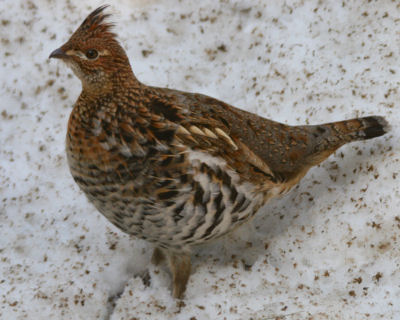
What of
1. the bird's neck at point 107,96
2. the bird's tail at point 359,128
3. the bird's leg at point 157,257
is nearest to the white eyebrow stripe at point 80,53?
the bird's neck at point 107,96

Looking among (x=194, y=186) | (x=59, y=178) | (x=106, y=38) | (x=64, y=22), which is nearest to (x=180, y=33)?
(x=64, y=22)

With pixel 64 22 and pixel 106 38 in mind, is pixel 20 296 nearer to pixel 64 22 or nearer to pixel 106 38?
pixel 106 38

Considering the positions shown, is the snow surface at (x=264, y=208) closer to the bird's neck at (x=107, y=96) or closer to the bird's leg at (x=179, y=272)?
the bird's leg at (x=179, y=272)

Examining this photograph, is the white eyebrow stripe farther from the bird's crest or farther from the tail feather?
the tail feather

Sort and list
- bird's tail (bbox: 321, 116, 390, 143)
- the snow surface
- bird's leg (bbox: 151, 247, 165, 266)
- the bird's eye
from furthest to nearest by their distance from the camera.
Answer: bird's leg (bbox: 151, 247, 165, 266)
bird's tail (bbox: 321, 116, 390, 143)
the snow surface
the bird's eye

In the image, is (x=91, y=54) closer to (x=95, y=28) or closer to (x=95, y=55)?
(x=95, y=55)

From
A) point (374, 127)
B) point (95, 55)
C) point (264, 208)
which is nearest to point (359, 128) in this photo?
point (374, 127)

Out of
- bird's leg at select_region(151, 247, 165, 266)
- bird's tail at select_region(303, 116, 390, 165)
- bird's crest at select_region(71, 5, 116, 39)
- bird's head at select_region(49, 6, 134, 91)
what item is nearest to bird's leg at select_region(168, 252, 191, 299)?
bird's leg at select_region(151, 247, 165, 266)
